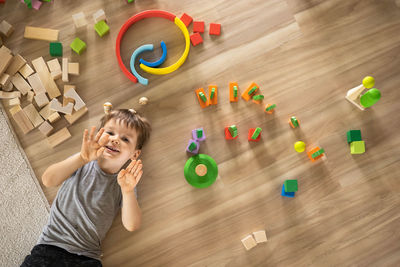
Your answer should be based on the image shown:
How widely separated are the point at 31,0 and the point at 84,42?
24 centimetres

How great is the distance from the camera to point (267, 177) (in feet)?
3.73

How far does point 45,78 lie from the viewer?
1140mm

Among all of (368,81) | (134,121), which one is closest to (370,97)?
(368,81)

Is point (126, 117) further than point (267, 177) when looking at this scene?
No

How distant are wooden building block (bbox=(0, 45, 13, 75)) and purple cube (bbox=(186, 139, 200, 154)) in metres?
0.67

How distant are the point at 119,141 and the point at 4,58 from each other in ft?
1.71

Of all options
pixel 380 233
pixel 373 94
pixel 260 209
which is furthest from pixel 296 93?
→ pixel 380 233

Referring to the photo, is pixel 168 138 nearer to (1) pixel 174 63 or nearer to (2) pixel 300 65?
(1) pixel 174 63

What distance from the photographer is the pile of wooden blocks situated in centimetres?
112

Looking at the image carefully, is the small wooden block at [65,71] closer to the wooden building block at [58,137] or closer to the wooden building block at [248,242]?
the wooden building block at [58,137]

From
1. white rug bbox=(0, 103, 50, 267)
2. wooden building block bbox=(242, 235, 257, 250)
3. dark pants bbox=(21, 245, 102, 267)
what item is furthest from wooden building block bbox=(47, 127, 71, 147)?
wooden building block bbox=(242, 235, 257, 250)

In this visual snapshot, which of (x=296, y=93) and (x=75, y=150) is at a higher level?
(x=75, y=150)

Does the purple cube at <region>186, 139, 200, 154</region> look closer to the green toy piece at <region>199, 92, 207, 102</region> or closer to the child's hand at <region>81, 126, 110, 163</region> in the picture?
the green toy piece at <region>199, 92, 207, 102</region>

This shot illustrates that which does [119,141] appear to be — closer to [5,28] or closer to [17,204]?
[17,204]
